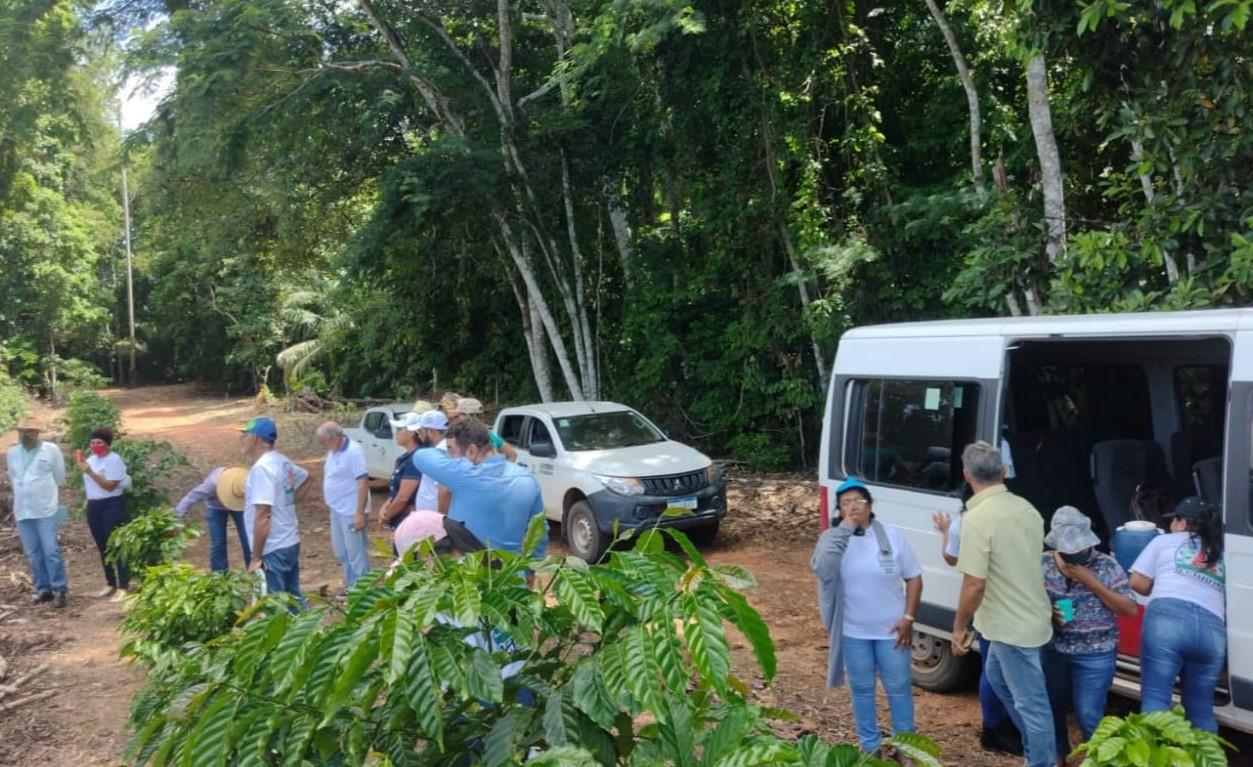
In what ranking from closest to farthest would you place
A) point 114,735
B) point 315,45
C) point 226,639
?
point 226,639, point 114,735, point 315,45

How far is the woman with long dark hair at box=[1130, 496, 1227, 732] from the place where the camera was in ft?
13.7

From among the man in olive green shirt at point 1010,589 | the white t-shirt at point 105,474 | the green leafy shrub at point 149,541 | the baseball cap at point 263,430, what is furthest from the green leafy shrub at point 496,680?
the white t-shirt at point 105,474

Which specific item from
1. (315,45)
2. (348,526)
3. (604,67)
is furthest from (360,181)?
(348,526)

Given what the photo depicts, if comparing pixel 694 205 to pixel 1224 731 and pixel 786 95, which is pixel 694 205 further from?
pixel 1224 731

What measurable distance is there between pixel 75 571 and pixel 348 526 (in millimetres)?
4838

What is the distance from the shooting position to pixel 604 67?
44.5 ft

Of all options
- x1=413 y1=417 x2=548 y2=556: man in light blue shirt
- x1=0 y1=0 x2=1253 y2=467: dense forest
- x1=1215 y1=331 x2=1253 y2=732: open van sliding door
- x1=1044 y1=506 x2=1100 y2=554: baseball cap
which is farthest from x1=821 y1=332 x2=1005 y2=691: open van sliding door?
x1=0 y1=0 x2=1253 y2=467: dense forest

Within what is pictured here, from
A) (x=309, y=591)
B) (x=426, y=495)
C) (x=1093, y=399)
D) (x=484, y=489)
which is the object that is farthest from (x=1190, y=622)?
(x=309, y=591)

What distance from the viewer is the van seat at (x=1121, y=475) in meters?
5.87

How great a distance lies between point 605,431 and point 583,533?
4.38 ft

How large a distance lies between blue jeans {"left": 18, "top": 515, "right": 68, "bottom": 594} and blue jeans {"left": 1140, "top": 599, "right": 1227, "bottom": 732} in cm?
798

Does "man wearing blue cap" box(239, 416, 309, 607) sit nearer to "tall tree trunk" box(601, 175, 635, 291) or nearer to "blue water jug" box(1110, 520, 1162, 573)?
"blue water jug" box(1110, 520, 1162, 573)

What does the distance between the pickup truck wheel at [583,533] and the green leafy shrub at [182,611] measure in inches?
166

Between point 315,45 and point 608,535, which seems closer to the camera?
point 608,535
